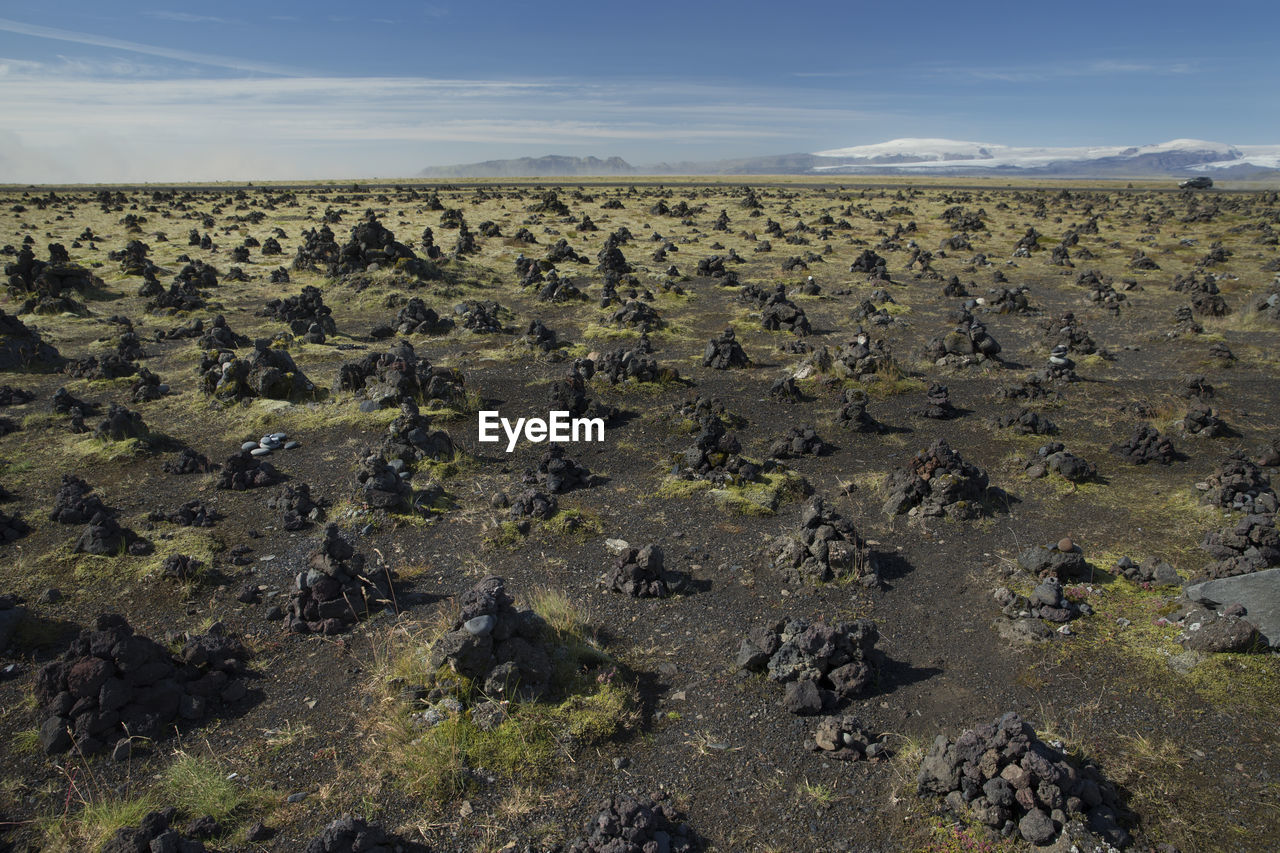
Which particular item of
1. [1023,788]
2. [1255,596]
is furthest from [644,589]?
[1255,596]

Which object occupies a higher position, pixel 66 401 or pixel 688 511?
pixel 66 401

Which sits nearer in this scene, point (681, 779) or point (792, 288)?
point (681, 779)

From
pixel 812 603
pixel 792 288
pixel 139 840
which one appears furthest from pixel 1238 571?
pixel 792 288

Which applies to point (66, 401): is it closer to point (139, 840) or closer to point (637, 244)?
Result: point (139, 840)

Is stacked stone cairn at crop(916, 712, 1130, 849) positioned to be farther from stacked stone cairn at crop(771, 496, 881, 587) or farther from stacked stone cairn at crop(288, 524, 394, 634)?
stacked stone cairn at crop(288, 524, 394, 634)

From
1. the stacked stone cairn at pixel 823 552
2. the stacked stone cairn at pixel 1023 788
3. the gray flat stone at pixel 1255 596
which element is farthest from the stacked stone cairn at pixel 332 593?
the gray flat stone at pixel 1255 596

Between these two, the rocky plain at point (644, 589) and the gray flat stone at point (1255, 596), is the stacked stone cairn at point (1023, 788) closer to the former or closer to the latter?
the rocky plain at point (644, 589)

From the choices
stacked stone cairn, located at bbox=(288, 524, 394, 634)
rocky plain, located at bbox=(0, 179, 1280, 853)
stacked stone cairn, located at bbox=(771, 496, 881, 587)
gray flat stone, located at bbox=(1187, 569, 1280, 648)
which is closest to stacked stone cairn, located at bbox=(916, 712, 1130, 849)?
rocky plain, located at bbox=(0, 179, 1280, 853)
